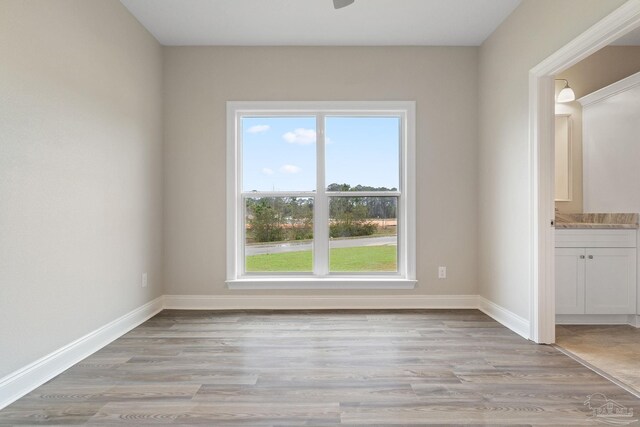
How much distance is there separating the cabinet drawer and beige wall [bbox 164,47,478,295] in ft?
3.13

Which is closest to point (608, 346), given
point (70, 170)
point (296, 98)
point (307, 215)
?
point (307, 215)

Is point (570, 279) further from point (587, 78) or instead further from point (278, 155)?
point (278, 155)

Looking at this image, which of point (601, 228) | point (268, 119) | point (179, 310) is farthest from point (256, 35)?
point (601, 228)

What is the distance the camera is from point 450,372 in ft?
7.77

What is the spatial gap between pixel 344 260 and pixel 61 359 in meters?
2.58

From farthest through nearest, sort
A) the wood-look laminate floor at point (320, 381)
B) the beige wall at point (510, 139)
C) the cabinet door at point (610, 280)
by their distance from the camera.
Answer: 1. the cabinet door at point (610, 280)
2. the beige wall at point (510, 139)
3. the wood-look laminate floor at point (320, 381)

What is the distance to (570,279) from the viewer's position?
3.35 m

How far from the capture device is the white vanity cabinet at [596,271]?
10.9 feet

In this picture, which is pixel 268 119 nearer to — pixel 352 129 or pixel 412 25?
pixel 352 129

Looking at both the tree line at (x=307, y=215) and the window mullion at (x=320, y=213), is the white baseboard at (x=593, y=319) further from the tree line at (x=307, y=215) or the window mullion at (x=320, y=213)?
the window mullion at (x=320, y=213)

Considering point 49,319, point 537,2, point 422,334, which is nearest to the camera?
point 49,319

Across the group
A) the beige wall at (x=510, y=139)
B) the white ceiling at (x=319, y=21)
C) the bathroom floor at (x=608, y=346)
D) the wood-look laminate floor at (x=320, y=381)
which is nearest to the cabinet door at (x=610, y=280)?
the bathroom floor at (x=608, y=346)

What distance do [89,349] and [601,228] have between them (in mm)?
4282

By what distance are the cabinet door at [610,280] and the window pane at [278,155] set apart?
2710 millimetres
